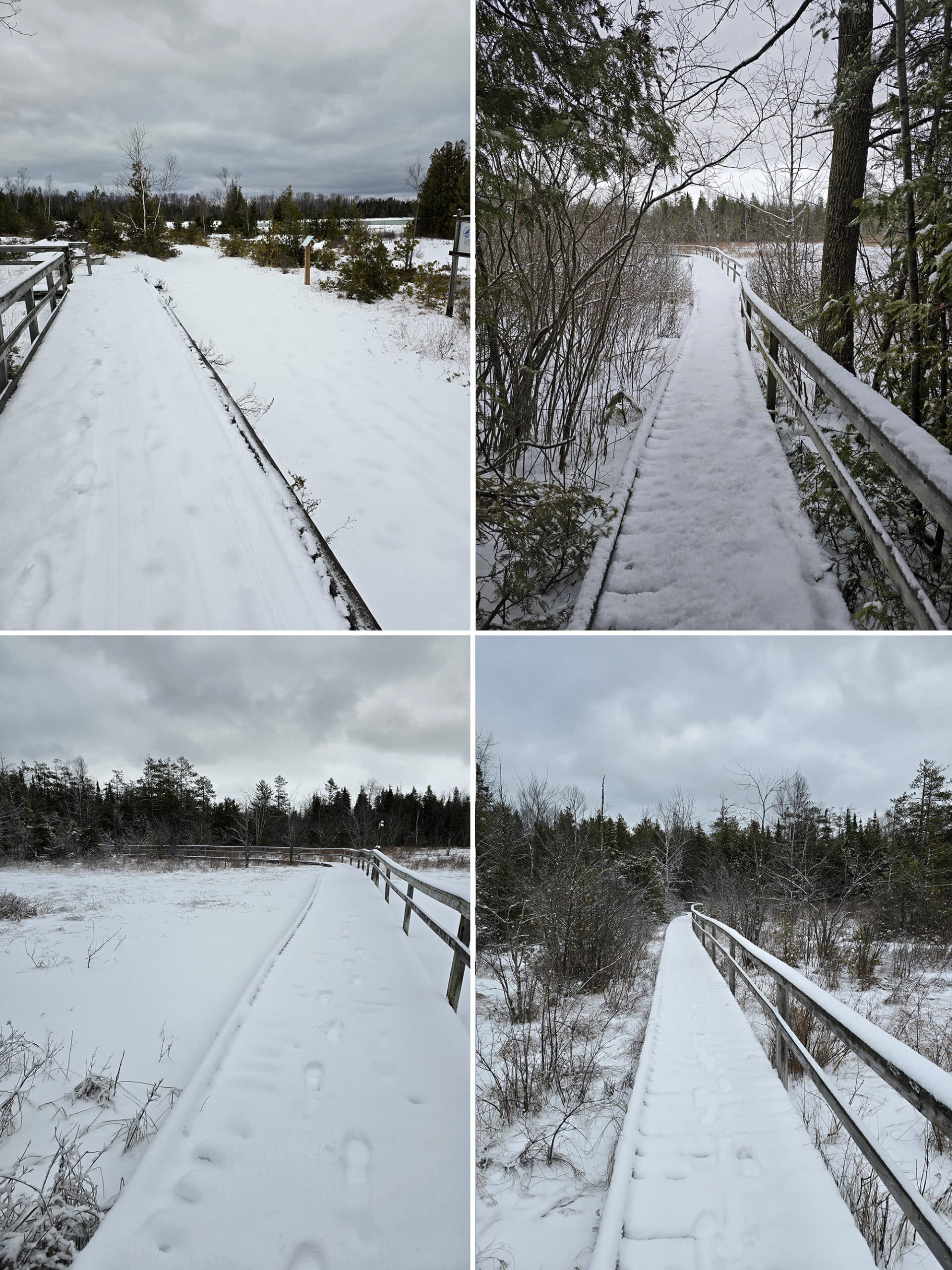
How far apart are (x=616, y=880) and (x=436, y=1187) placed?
17.4 ft

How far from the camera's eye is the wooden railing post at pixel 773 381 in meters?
4.91

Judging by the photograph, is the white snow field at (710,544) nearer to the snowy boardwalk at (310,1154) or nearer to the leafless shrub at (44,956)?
the snowy boardwalk at (310,1154)

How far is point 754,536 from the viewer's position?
9.92 feet

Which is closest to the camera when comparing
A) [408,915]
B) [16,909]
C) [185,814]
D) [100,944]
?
[100,944]

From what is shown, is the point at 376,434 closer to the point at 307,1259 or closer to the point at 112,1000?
the point at 112,1000

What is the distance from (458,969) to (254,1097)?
3.97ft

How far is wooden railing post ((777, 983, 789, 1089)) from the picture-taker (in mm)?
3152

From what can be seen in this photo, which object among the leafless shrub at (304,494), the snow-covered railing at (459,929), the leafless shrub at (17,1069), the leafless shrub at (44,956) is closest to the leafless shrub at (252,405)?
the leafless shrub at (304,494)

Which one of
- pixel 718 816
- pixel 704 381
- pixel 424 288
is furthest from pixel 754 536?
pixel 718 816

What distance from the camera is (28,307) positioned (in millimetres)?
6031

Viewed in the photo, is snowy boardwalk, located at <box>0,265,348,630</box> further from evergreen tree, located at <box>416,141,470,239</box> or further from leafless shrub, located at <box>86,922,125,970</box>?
evergreen tree, located at <box>416,141,470,239</box>

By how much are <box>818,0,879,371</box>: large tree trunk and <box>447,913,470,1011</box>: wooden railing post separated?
3910mm

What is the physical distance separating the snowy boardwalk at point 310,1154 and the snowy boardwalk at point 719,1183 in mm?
575

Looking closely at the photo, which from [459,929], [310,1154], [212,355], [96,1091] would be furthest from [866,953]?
[212,355]
